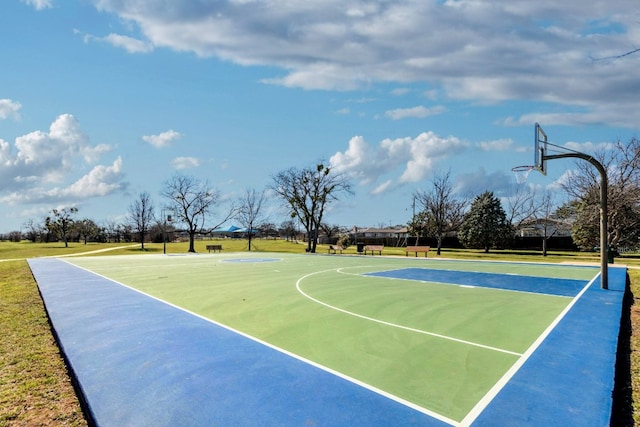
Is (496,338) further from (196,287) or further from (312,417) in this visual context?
(196,287)

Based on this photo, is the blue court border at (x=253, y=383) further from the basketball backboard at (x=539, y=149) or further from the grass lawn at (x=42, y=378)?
the basketball backboard at (x=539, y=149)

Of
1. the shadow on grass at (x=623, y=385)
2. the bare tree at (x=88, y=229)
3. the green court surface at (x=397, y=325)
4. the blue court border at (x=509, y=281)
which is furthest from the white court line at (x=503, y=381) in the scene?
the bare tree at (x=88, y=229)

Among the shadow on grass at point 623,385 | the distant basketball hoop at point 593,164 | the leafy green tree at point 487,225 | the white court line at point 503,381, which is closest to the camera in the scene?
the white court line at point 503,381

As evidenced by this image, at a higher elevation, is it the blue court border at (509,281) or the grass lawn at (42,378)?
the blue court border at (509,281)

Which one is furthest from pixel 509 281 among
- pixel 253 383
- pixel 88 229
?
pixel 88 229

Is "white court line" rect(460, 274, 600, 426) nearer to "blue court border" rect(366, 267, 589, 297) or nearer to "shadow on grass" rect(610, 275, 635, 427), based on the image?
"shadow on grass" rect(610, 275, 635, 427)

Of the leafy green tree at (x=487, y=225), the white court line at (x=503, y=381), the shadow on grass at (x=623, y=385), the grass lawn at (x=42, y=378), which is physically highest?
the leafy green tree at (x=487, y=225)

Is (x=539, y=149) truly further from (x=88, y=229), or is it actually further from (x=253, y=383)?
(x=88, y=229)

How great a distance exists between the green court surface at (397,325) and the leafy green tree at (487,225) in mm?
29506

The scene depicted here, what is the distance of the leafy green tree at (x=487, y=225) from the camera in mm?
40844

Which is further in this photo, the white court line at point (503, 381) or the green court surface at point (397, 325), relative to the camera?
the green court surface at point (397, 325)

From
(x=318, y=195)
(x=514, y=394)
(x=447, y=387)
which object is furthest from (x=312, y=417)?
(x=318, y=195)

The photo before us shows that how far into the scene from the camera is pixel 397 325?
24.7ft

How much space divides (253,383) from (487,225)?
131 ft
